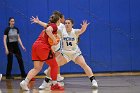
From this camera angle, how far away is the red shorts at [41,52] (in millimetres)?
8211

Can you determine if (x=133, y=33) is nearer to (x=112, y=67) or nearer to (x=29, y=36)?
(x=112, y=67)

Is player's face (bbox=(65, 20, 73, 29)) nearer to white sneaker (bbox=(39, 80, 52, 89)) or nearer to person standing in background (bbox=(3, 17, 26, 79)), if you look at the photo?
white sneaker (bbox=(39, 80, 52, 89))

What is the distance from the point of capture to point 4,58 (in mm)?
12242

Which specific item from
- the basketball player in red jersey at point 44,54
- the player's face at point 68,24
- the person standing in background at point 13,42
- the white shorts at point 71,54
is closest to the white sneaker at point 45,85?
the basketball player in red jersey at point 44,54

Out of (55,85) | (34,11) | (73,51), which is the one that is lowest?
(55,85)

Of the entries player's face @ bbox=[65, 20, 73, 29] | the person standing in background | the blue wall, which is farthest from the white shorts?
the blue wall

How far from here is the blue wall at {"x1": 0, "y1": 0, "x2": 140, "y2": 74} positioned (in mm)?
12211

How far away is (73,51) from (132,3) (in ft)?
14.4

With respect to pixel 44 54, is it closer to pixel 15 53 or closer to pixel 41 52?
pixel 41 52

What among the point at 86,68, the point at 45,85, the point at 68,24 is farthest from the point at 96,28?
the point at 45,85

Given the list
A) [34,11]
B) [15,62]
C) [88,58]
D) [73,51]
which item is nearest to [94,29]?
[88,58]

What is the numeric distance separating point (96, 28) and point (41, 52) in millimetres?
4526

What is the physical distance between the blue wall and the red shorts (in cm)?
404

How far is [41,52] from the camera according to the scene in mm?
8211
